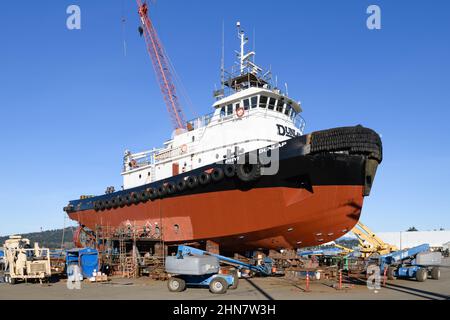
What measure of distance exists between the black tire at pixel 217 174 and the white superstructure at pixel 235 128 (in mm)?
1846

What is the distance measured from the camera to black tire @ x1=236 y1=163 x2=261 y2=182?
1731cm

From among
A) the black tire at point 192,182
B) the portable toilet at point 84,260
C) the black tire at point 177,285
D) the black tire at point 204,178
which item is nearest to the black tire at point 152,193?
the black tire at point 192,182

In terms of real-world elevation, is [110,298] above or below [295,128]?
below

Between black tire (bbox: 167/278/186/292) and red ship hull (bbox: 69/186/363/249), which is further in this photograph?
red ship hull (bbox: 69/186/363/249)

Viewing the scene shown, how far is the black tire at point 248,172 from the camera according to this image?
17312 mm

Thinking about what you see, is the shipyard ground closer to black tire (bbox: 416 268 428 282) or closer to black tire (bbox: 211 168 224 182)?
black tire (bbox: 416 268 428 282)

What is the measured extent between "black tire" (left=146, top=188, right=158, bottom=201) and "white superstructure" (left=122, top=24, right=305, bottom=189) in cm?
182

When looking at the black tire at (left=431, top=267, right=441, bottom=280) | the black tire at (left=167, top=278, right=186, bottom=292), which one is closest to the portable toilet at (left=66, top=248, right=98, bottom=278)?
the black tire at (left=167, top=278, right=186, bottom=292)

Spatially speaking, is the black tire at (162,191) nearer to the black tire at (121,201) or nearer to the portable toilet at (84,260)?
the black tire at (121,201)

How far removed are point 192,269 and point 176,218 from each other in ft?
25.7

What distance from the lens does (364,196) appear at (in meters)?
17.1

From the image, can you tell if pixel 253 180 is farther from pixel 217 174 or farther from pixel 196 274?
pixel 196 274
